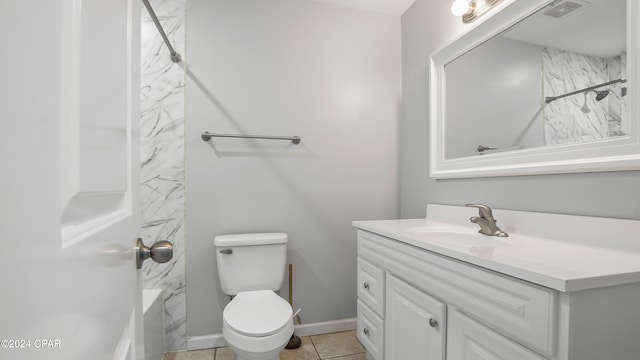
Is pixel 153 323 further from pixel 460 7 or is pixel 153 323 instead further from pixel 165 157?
pixel 460 7

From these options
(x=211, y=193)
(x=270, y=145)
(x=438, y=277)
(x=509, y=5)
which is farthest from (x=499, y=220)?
(x=211, y=193)

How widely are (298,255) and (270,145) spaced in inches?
Result: 32.1

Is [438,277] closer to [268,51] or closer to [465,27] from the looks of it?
[465,27]

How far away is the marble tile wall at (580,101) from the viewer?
937mm

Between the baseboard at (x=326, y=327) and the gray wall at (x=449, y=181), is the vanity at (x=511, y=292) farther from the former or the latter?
the baseboard at (x=326, y=327)

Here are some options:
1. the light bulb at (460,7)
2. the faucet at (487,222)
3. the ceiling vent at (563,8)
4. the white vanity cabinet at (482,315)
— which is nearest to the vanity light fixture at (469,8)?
the light bulb at (460,7)

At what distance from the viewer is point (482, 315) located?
81 cm

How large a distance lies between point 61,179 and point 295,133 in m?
1.77

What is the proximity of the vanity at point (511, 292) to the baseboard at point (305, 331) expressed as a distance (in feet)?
1.91

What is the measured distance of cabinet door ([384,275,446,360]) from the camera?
99 cm

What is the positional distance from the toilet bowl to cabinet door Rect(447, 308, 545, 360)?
73 cm

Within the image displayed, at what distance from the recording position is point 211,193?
1.83m

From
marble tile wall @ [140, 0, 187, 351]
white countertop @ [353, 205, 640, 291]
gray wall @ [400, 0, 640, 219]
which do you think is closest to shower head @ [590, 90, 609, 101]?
gray wall @ [400, 0, 640, 219]

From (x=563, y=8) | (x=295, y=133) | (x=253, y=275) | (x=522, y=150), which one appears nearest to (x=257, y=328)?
(x=253, y=275)
